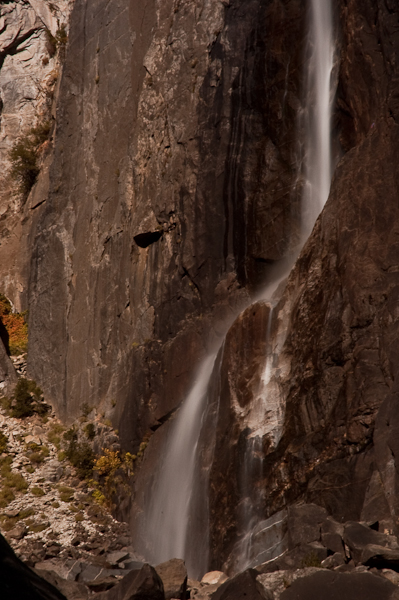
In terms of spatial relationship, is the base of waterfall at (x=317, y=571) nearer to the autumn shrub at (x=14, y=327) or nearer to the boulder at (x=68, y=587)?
the boulder at (x=68, y=587)

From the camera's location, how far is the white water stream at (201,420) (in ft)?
53.5

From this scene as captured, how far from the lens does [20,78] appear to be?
40625mm

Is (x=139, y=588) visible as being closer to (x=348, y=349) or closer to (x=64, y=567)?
(x=348, y=349)

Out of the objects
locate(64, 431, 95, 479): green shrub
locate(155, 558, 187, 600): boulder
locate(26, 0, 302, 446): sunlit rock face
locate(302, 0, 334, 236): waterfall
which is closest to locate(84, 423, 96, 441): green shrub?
locate(64, 431, 95, 479): green shrub

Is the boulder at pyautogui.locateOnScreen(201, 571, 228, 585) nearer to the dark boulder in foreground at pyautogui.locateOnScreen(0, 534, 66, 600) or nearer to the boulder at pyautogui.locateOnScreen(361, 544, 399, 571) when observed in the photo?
the boulder at pyautogui.locateOnScreen(361, 544, 399, 571)

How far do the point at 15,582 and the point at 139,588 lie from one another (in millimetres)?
4783

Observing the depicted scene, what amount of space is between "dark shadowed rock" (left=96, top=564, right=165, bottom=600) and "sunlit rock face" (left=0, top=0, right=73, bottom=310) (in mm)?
27432

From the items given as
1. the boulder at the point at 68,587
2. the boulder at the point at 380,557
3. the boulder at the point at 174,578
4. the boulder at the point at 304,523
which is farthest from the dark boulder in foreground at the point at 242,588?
the boulder at the point at 68,587

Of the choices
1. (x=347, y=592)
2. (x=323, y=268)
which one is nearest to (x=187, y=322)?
(x=323, y=268)

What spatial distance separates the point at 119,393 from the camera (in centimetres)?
2394

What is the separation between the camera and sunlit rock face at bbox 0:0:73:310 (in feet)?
123

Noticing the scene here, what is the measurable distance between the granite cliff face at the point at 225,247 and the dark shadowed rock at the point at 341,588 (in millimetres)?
2672

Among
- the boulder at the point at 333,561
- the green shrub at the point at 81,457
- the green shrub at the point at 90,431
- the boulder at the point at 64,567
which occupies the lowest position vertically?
the boulder at the point at 64,567

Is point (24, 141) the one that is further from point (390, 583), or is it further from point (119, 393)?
point (390, 583)
